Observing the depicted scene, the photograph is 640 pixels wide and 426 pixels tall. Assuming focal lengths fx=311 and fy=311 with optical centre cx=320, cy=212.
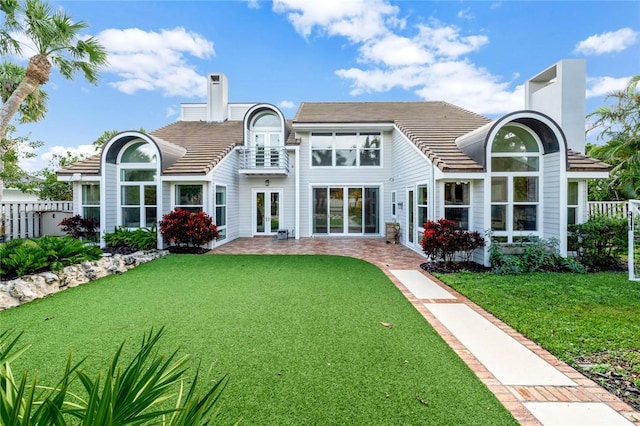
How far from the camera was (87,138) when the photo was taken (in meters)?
25.3

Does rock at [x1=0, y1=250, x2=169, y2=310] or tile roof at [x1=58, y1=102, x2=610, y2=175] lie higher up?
tile roof at [x1=58, y1=102, x2=610, y2=175]

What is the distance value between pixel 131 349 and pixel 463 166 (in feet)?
29.1

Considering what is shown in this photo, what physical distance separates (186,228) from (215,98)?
11321 mm

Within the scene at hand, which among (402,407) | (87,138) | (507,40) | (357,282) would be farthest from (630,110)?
(87,138)

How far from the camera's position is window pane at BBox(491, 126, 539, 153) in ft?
30.2

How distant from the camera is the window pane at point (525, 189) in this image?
30.3 ft

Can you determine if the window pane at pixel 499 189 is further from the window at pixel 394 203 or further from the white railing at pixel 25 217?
the white railing at pixel 25 217

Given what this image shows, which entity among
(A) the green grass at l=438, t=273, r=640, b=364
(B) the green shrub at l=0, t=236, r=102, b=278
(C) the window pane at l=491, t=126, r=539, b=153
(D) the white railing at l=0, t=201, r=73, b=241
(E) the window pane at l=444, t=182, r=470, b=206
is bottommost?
(A) the green grass at l=438, t=273, r=640, b=364

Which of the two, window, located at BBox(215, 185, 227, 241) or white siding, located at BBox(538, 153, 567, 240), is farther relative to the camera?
window, located at BBox(215, 185, 227, 241)

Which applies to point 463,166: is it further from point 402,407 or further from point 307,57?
point 307,57

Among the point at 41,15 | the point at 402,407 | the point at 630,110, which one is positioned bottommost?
the point at 402,407

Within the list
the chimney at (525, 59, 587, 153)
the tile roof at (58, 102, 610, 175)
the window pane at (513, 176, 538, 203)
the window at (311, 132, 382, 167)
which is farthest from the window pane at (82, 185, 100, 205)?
the chimney at (525, 59, 587, 153)

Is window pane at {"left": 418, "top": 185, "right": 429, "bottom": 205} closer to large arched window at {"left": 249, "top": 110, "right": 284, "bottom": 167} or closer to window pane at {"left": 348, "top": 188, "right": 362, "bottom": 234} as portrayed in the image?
window pane at {"left": 348, "top": 188, "right": 362, "bottom": 234}

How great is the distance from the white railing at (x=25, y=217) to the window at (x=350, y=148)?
1294 cm
